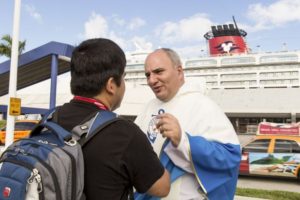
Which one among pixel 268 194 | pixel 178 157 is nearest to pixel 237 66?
pixel 268 194

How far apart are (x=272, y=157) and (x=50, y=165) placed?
1000 centimetres

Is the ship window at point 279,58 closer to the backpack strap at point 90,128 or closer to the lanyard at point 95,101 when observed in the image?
the lanyard at point 95,101

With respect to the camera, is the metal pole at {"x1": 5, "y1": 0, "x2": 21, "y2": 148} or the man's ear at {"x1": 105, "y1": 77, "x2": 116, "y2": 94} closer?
the man's ear at {"x1": 105, "y1": 77, "x2": 116, "y2": 94}

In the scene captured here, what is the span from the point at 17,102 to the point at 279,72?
3175 inches

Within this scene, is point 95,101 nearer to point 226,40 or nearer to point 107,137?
point 107,137

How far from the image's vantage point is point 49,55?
40.0 ft

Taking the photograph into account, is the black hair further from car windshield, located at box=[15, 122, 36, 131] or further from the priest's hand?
car windshield, located at box=[15, 122, 36, 131]

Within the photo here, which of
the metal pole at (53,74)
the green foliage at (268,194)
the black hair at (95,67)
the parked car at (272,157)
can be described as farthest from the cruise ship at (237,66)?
the black hair at (95,67)

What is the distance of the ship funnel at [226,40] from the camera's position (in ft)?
274

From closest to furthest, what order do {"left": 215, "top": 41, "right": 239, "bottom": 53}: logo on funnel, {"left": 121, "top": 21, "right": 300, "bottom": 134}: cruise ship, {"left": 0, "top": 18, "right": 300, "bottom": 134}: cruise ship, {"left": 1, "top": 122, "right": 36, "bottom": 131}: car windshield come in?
1. {"left": 0, "top": 18, "right": 300, "bottom": 134}: cruise ship
2. {"left": 1, "top": 122, "right": 36, "bottom": 131}: car windshield
3. {"left": 121, "top": 21, "right": 300, "bottom": 134}: cruise ship
4. {"left": 215, "top": 41, "right": 239, "bottom": 53}: logo on funnel

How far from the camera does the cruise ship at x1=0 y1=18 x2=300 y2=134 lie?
13.6 metres

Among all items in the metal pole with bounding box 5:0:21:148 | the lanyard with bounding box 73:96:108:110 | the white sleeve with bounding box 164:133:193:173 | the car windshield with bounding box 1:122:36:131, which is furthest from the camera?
the car windshield with bounding box 1:122:36:131

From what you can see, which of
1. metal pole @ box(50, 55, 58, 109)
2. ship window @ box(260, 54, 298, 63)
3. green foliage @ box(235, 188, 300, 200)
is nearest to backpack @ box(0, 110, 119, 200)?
green foliage @ box(235, 188, 300, 200)

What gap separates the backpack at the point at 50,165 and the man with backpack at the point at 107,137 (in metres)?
0.05
